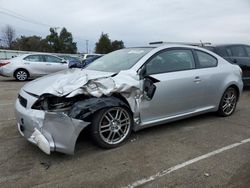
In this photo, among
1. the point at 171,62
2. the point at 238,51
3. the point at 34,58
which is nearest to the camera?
the point at 171,62

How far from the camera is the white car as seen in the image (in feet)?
40.3

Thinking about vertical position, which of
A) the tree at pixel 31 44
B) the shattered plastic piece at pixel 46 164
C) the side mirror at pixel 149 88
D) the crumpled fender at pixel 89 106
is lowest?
the shattered plastic piece at pixel 46 164

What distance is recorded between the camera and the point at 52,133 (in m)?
3.36

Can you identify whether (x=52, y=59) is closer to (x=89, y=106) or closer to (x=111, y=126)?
(x=111, y=126)

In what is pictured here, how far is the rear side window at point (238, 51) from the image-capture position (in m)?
8.75

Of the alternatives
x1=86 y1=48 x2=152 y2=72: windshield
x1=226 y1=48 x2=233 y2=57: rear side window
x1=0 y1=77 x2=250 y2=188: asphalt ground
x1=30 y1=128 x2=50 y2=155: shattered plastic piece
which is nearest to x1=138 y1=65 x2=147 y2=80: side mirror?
x1=86 y1=48 x2=152 y2=72: windshield

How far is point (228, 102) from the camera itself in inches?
222

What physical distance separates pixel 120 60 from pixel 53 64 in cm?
927

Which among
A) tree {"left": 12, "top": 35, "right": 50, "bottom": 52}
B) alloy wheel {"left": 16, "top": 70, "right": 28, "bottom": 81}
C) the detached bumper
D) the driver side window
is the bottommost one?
alloy wheel {"left": 16, "top": 70, "right": 28, "bottom": 81}

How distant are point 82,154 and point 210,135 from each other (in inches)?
85.2

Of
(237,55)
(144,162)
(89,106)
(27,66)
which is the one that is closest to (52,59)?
(27,66)

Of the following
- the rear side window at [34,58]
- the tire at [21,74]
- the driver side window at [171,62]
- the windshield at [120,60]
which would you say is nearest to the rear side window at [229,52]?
the driver side window at [171,62]

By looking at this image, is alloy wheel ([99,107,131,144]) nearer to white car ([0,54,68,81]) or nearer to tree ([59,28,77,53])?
white car ([0,54,68,81])

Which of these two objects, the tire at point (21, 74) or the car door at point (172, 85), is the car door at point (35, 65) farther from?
the car door at point (172, 85)
